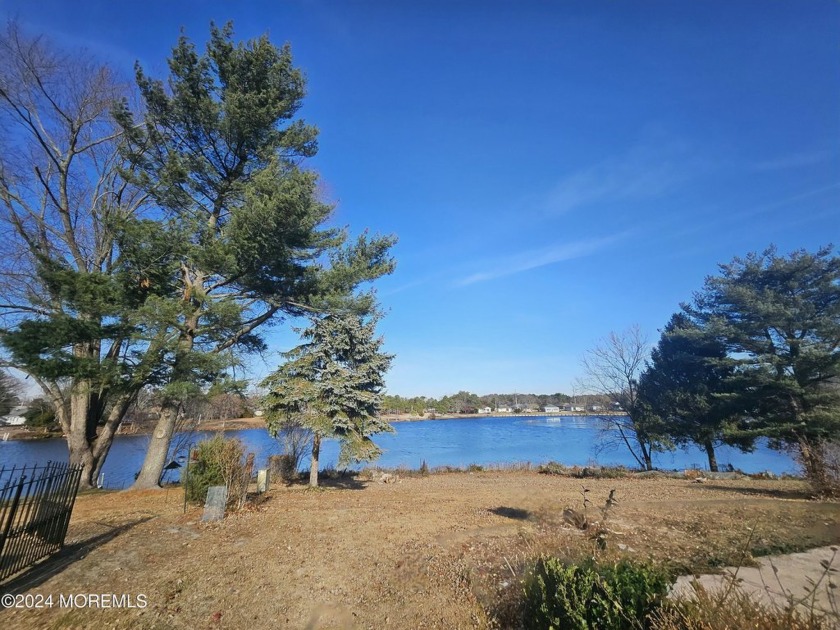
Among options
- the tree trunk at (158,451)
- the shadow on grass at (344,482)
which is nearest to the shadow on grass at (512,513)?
the shadow on grass at (344,482)

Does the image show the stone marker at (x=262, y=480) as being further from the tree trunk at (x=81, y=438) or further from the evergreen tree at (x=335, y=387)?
the tree trunk at (x=81, y=438)

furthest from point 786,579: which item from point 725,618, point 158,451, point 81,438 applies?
point 81,438

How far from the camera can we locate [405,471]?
19438 millimetres

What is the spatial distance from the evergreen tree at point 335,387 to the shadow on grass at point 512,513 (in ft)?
14.1

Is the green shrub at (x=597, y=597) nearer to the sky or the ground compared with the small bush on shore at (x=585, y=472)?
nearer to the sky

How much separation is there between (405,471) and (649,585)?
17.8 m

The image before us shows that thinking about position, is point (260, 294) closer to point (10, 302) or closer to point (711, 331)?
point (10, 302)

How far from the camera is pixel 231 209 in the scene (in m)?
12.1

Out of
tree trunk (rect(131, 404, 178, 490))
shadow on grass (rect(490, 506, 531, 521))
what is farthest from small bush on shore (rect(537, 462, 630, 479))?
tree trunk (rect(131, 404, 178, 490))

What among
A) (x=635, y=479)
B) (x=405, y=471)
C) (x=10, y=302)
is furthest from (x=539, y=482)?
(x=10, y=302)

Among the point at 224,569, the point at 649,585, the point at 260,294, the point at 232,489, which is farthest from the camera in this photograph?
the point at 260,294

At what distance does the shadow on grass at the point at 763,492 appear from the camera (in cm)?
1087

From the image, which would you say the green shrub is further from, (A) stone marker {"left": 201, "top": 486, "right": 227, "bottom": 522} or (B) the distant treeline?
(B) the distant treeline

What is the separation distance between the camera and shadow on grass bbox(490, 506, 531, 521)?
909 centimetres
